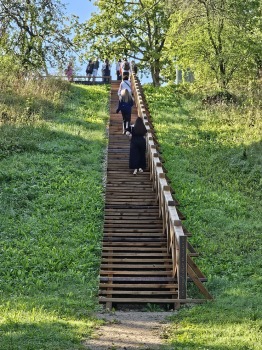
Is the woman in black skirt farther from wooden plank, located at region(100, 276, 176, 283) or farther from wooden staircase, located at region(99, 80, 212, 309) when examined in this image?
wooden plank, located at region(100, 276, 176, 283)

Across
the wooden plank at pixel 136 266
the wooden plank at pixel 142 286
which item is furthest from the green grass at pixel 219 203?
the wooden plank at pixel 136 266

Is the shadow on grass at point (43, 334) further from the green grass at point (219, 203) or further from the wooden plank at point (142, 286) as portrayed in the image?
the wooden plank at point (142, 286)

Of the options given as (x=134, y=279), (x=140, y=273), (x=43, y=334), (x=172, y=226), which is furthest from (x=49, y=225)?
(x=43, y=334)

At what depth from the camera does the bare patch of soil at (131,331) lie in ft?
25.9

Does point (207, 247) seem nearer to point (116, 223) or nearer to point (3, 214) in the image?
point (116, 223)

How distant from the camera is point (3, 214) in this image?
1439 cm

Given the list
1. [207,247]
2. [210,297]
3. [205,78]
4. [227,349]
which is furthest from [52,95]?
[227,349]

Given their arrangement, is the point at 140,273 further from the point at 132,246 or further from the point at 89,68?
the point at 89,68

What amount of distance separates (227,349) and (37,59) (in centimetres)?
1925

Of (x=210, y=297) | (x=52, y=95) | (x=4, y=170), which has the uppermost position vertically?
(x=52, y=95)

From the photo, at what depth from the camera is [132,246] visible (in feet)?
41.1

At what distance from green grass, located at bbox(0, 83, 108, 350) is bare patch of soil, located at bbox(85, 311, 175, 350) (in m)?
0.22

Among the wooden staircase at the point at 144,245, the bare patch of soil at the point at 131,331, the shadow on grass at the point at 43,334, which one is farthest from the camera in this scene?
the wooden staircase at the point at 144,245

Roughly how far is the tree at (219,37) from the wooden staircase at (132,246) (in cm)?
1100
